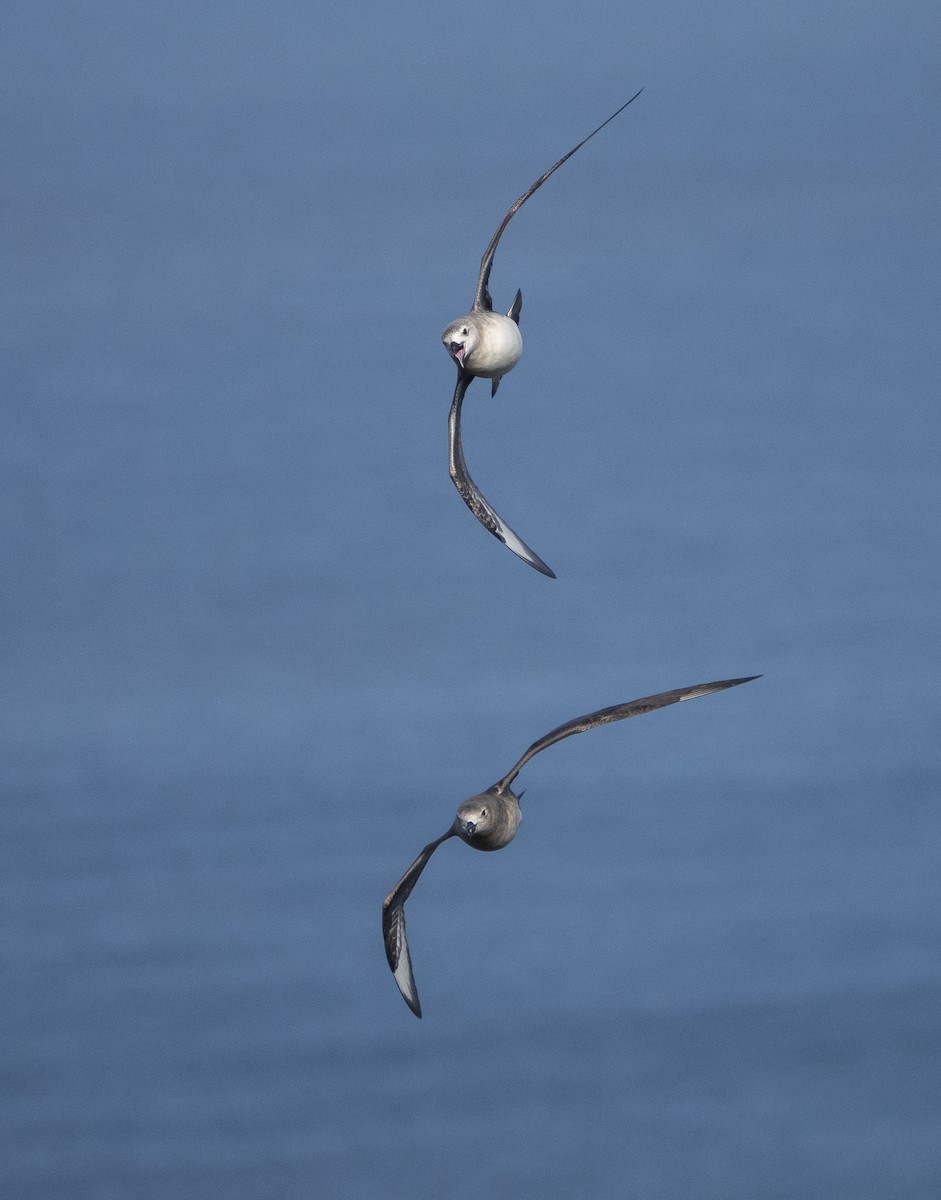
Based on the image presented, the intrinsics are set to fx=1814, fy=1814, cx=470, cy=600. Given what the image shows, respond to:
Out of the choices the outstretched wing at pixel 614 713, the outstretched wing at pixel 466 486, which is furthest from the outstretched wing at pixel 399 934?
the outstretched wing at pixel 466 486

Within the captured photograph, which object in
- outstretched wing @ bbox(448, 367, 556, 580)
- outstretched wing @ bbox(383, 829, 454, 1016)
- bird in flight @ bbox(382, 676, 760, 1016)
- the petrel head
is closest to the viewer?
the petrel head

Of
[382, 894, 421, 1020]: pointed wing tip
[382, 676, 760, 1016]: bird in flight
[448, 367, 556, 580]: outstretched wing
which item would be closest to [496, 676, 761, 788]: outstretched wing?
[382, 676, 760, 1016]: bird in flight

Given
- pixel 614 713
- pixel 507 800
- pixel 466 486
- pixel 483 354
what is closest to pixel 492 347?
pixel 483 354

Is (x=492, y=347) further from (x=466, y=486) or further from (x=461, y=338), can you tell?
(x=466, y=486)

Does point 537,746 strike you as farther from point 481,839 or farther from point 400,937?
point 400,937

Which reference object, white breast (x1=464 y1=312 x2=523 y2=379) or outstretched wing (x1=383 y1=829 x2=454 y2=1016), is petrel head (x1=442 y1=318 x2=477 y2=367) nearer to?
white breast (x1=464 y1=312 x2=523 y2=379)

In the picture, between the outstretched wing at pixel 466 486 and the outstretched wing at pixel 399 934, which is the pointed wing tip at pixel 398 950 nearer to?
the outstretched wing at pixel 399 934

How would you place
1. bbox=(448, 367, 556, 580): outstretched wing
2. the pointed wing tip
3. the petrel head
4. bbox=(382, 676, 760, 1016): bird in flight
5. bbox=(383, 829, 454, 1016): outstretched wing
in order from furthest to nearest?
the pointed wing tip < bbox=(383, 829, 454, 1016): outstretched wing < bbox=(382, 676, 760, 1016): bird in flight < bbox=(448, 367, 556, 580): outstretched wing < the petrel head

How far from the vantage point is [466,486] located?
5.45 m

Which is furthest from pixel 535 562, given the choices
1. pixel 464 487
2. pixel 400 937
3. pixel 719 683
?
pixel 400 937

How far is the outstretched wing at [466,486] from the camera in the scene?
17.5 feet

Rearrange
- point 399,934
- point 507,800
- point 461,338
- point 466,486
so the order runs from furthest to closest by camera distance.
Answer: point 399,934
point 507,800
point 466,486
point 461,338

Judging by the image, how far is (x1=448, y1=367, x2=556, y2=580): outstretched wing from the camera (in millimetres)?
5344

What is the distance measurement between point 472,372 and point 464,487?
366 millimetres
